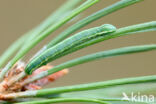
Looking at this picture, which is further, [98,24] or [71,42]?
[98,24]

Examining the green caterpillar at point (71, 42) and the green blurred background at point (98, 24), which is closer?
the green caterpillar at point (71, 42)

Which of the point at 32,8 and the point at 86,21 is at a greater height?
the point at 32,8

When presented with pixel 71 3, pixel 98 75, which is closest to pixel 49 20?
pixel 71 3

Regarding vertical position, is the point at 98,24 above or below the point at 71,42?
above

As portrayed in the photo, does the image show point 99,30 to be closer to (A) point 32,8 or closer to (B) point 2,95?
(B) point 2,95

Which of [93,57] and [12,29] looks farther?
[12,29]
